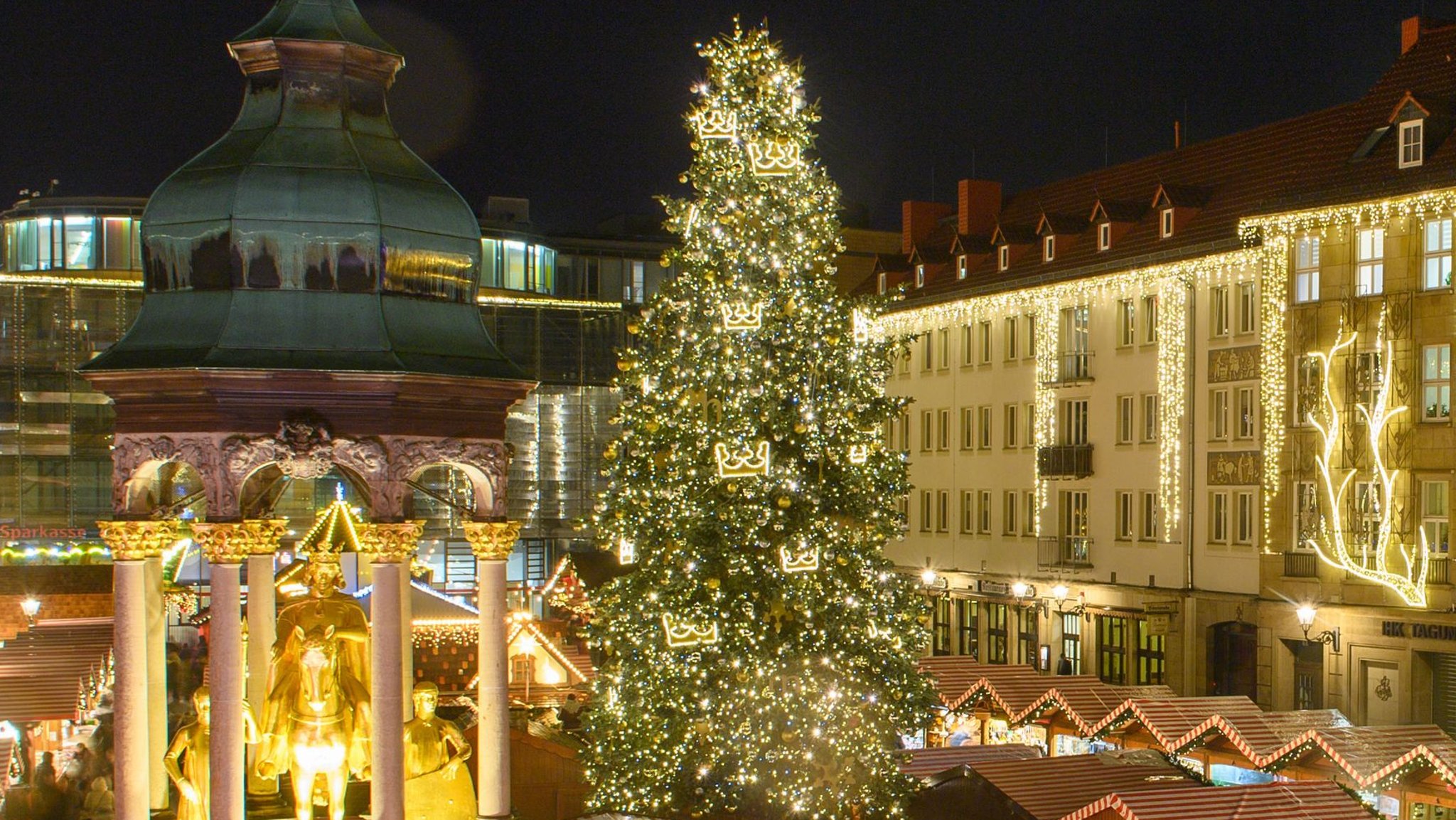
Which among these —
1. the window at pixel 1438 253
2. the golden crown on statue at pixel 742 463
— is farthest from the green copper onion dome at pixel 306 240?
the window at pixel 1438 253

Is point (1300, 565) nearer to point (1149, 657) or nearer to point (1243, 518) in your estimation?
point (1243, 518)

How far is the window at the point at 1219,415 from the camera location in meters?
47.2

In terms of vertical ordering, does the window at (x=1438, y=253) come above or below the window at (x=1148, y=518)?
above

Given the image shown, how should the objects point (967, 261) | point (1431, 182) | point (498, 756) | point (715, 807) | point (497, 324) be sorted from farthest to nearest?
point (497, 324), point (967, 261), point (1431, 182), point (715, 807), point (498, 756)

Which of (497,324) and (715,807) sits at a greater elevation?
(497,324)

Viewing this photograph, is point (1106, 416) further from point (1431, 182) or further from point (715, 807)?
point (715, 807)

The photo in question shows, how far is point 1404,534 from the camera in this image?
4103 centimetres

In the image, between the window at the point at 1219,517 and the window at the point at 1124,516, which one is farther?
the window at the point at 1124,516

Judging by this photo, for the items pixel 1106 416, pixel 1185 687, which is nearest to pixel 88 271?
pixel 1106 416

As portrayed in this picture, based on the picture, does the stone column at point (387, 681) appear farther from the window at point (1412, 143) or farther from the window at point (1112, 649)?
the window at point (1112, 649)

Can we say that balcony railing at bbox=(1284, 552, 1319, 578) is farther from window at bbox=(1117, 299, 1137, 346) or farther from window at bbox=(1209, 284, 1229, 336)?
window at bbox=(1117, 299, 1137, 346)

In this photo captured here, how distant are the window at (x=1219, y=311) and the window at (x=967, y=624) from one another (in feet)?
50.6

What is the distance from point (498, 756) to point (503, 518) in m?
2.35

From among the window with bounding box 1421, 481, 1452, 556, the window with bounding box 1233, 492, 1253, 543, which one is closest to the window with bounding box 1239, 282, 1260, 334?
the window with bounding box 1233, 492, 1253, 543
